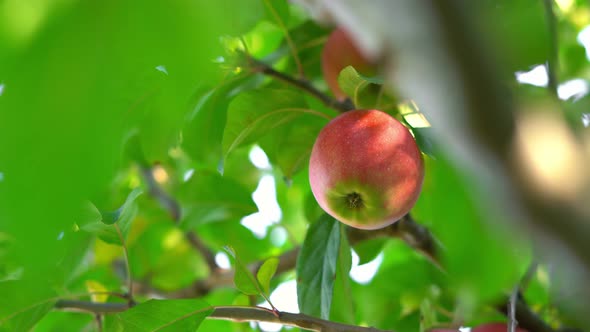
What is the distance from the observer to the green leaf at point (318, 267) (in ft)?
4.14

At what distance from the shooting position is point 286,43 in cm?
166

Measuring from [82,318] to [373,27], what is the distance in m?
1.72

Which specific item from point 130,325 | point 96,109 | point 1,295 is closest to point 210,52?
point 96,109

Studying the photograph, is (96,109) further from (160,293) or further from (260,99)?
(160,293)

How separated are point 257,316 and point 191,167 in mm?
1406

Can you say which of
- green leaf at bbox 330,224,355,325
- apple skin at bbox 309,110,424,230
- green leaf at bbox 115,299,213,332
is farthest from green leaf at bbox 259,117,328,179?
green leaf at bbox 115,299,213,332

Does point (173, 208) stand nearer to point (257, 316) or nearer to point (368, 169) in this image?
point (257, 316)

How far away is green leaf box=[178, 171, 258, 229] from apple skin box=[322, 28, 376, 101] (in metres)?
0.45

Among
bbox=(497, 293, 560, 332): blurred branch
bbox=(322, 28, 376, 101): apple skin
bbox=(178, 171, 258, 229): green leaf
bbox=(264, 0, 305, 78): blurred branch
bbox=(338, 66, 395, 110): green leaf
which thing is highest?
bbox=(264, 0, 305, 78): blurred branch

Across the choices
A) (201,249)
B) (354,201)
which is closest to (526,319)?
(354,201)

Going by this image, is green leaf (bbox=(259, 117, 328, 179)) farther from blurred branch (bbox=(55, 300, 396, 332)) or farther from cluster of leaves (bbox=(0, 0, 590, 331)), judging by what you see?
blurred branch (bbox=(55, 300, 396, 332))

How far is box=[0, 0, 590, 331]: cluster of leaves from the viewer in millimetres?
417

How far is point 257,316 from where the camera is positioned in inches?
44.3

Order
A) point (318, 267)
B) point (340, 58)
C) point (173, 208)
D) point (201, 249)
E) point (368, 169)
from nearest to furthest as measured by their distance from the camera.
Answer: point (368, 169) < point (318, 267) < point (340, 58) < point (201, 249) < point (173, 208)
